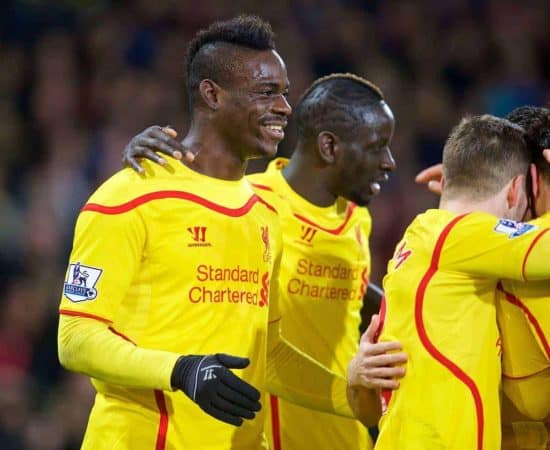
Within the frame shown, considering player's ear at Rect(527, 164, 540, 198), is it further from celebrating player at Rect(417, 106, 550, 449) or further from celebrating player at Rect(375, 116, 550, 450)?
celebrating player at Rect(375, 116, 550, 450)

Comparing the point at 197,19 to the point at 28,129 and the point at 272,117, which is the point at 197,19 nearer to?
the point at 28,129

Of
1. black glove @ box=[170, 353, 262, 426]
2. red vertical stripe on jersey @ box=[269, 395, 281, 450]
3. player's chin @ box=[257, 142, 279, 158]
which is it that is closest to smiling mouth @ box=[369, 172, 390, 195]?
red vertical stripe on jersey @ box=[269, 395, 281, 450]

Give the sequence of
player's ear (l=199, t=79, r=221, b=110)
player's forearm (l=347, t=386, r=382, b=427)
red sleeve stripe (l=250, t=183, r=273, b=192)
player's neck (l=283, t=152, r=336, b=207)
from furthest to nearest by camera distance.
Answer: player's neck (l=283, t=152, r=336, b=207) → red sleeve stripe (l=250, t=183, r=273, b=192) → player's ear (l=199, t=79, r=221, b=110) → player's forearm (l=347, t=386, r=382, b=427)

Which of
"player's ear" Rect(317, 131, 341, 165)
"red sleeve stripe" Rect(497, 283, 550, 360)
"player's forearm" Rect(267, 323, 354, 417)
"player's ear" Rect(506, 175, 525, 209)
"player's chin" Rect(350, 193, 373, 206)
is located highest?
"player's ear" Rect(317, 131, 341, 165)

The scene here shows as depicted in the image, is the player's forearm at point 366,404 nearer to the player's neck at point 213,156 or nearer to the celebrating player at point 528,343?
the celebrating player at point 528,343

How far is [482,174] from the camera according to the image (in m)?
3.82

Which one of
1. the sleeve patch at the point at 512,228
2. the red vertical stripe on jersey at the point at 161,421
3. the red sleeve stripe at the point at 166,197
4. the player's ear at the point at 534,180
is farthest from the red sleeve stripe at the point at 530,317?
the red vertical stripe on jersey at the point at 161,421

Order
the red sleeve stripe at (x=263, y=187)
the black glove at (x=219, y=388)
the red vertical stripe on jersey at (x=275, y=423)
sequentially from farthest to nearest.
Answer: the red sleeve stripe at (x=263, y=187), the red vertical stripe on jersey at (x=275, y=423), the black glove at (x=219, y=388)

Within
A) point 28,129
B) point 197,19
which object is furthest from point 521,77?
point 28,129

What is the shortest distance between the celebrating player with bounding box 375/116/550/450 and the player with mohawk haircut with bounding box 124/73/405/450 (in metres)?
1.31

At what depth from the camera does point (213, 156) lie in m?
4.21

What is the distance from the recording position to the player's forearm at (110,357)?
368 cm

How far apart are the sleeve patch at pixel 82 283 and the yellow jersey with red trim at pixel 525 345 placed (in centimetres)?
119

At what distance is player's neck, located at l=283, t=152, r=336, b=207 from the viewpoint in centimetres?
532
